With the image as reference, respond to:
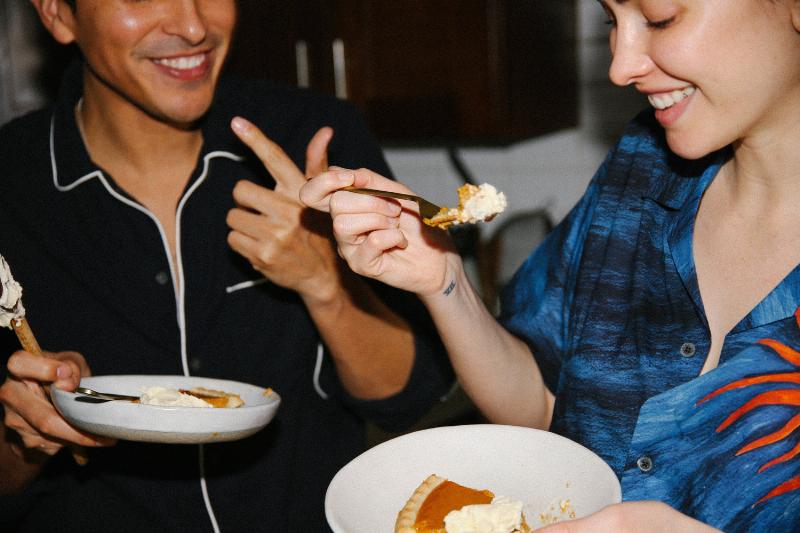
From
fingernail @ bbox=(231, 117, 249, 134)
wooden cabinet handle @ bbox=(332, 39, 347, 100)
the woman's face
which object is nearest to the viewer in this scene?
the woman's face

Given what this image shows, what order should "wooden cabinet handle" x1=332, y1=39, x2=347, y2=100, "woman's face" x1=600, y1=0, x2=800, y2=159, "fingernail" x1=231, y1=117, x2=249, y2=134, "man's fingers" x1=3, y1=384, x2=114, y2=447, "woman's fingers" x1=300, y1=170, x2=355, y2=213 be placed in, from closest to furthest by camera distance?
"woman's face" x1=600, y1=0, x2=800, y2=159
"woman's fingers" x1=300, y1=170, x2=355, y2=213
"man's fingers" x1=3, y1=384, x2=114, y2=447
"fingernail" x1=231, y1=117, x2=249, y2=134
"wooden cabinet handle" x1=332, y1=39, x2=347, y2=100

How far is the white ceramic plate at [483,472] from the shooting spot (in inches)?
39.0

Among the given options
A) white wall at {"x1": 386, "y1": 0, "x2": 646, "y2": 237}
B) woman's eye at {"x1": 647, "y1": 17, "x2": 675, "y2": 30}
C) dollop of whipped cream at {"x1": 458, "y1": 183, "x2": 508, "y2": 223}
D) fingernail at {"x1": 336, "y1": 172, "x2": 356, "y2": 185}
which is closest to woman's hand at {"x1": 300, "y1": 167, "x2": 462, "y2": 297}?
fingernail at {"x1": 336, "y1": 172, "x2": 356, "y2": 185}

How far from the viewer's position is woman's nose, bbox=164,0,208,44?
154cm

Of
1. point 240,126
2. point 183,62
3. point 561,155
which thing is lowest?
point 561,155

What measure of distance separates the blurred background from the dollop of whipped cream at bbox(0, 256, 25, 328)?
1.58 meters

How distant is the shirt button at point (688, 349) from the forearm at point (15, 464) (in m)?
1.10

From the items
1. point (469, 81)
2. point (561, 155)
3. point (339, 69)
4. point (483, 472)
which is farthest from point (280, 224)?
point (561, 155)

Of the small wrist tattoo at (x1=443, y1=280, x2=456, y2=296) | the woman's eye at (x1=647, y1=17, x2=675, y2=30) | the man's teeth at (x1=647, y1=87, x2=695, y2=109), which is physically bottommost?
the small wrist tattoo at (x1=443, y1=280, x2=456, y2=296)

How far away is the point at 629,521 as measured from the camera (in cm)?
84

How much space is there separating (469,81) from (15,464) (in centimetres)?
188

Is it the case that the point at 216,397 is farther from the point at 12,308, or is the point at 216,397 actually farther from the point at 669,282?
the point at 669,282

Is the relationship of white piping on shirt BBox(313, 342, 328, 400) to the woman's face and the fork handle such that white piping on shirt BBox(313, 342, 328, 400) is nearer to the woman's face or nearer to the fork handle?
the fork handle

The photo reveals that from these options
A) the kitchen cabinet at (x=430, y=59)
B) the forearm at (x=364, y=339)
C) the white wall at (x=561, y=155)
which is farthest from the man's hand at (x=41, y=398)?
the white wall at (x=561, y=155)
